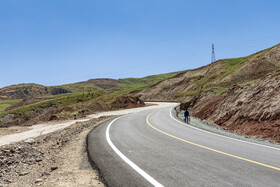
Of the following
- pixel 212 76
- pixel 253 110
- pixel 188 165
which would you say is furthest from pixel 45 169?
pixel 212 76

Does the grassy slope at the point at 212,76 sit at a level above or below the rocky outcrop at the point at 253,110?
above

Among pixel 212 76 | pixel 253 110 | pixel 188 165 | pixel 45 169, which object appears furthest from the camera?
pixel 212 76

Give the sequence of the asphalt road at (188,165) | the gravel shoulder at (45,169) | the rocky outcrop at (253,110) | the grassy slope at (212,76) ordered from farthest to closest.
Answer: the grassy slope at (212,76)
the rocky outcrop at (253,110)
the gravel shoulder at (45,169)
the asphalt road at (188,165)

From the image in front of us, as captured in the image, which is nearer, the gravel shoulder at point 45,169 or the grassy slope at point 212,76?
the gravel shoulder at point 45,169

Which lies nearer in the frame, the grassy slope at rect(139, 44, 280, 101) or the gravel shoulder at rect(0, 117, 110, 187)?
the gravel shoulder at rect(0, 117, 110, 187)

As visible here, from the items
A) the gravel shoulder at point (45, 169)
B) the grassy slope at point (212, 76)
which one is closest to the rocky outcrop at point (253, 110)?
the gravel shoulder at point (45, 169)

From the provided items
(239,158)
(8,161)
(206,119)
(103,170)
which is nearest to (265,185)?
(239,158)

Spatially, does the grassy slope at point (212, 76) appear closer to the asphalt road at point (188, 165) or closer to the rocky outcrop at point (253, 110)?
the rocky outcrop at point (253, 110)

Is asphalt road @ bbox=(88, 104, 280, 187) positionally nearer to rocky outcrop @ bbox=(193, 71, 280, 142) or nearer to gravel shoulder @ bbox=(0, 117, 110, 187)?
gravel shoulder @ bbox=(0, 117, 110, 187)

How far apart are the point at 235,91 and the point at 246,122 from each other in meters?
6.22

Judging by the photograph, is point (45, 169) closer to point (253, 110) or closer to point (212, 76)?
point (253, 110)

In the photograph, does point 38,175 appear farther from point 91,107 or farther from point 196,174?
point 91,107

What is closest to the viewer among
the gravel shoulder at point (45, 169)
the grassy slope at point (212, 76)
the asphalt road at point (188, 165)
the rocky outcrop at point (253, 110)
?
the asphalt road at point (188, 165)

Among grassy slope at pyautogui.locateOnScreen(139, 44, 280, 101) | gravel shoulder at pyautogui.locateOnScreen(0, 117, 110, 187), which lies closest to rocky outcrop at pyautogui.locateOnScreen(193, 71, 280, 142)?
gravel shoulder at pyautogui.locateOnScreen(0, 117, 110, 187)
